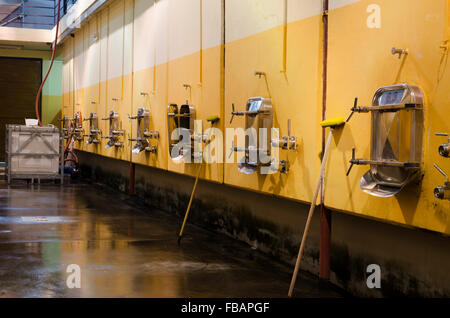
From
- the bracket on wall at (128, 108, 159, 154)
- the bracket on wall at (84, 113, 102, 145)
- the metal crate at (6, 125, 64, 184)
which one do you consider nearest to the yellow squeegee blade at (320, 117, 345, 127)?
the bracket on wall at (128, 108, 159, 154)

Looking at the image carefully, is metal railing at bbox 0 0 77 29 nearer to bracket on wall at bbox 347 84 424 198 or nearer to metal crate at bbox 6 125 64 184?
metal crate at bbox 6 125 64 184

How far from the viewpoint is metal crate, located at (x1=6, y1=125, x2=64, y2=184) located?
12.5m

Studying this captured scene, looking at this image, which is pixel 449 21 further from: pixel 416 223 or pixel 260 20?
pixel 260 20

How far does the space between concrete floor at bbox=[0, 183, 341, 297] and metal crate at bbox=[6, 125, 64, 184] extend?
13.4 ft

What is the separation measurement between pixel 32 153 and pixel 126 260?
320 inches

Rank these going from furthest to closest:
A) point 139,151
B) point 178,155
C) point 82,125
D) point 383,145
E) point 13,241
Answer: point 82,125 → point 139,151 → point 178,155 → point 13,241 → point 383,145

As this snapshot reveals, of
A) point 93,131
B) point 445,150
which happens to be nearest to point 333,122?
point 445,150

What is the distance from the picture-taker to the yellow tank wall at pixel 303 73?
334 centimetres

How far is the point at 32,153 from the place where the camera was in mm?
12648

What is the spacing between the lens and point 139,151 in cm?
897

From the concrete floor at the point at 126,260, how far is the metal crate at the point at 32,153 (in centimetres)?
408

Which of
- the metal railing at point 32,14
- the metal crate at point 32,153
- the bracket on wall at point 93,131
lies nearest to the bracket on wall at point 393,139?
the bracket on wall at point 93,131

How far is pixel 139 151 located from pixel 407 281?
19.2ft

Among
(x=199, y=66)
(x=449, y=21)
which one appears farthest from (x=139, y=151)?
(x=449, y=21)
